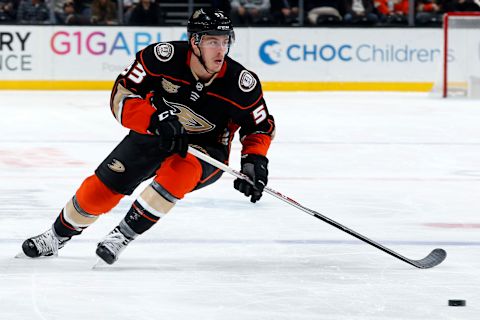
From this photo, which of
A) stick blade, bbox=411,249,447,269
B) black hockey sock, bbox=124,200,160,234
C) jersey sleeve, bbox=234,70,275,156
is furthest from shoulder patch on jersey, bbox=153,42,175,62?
stick blade, bbox=411,249,447,269

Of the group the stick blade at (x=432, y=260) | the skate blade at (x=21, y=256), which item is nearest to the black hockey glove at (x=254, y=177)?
the stick blade at (x=432, y=260)

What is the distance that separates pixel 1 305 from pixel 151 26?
382 inches

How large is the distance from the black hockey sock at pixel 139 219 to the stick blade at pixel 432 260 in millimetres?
847

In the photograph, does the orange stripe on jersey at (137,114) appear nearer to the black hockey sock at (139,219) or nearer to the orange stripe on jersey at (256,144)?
the black hockey sock at (139,219)

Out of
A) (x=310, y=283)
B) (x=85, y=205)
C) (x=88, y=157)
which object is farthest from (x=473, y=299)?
(x=88, y=157)

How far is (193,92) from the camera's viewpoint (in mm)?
3637

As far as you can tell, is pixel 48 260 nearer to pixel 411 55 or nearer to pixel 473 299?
pixel 473 299

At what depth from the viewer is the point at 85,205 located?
3598mm

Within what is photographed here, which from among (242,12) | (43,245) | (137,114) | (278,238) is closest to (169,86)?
(137,114)

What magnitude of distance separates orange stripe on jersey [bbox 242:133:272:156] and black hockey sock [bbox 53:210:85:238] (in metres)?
0.61

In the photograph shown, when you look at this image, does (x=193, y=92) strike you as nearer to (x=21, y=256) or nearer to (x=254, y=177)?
(x=254, y=177)

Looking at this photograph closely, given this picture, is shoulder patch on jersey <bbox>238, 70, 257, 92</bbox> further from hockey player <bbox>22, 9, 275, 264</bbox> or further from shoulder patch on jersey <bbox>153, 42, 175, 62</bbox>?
shoulder patch on jersey <bbox>153, 42, 175, 62</bbox>

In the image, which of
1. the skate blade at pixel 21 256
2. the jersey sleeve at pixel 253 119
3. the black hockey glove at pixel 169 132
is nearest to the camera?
the black hockey glove at pixel 169 132

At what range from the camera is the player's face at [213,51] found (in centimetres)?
354
